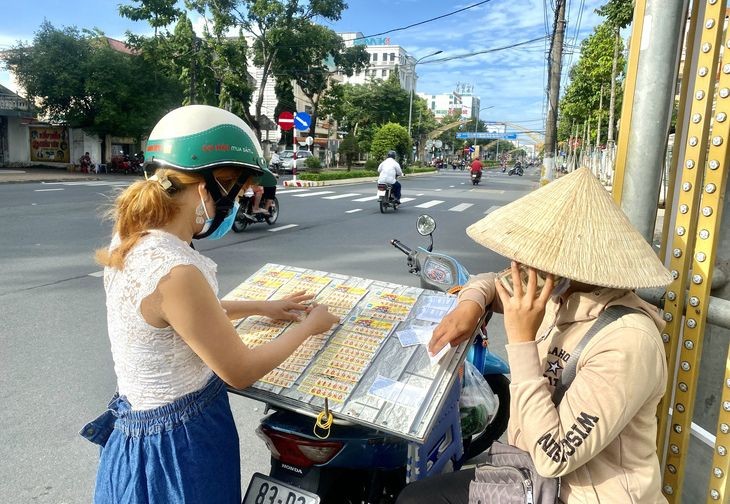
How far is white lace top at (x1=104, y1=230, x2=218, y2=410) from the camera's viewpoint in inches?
49.8

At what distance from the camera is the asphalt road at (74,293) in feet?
8.63

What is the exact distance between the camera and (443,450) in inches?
72.2

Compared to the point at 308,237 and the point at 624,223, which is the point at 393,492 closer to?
the point at 624,223

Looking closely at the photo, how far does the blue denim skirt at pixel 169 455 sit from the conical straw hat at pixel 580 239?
34.2 inches

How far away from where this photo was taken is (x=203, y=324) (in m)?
1.24

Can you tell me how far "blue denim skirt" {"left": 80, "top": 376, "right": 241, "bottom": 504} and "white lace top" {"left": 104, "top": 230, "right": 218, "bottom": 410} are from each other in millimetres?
39

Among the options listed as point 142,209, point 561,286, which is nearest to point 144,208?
point 142,209

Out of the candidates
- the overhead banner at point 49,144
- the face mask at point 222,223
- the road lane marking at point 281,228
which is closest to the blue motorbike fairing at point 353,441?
the face mask at point 222,223

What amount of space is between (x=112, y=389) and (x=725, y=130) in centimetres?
336

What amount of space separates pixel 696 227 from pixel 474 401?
1043mm

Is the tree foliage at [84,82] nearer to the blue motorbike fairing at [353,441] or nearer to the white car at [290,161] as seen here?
the white car at [290,161]

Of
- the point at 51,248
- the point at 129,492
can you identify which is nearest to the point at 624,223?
the point at 129,492

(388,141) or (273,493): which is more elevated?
(388,141)

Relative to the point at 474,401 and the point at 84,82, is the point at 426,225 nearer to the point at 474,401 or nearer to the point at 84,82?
the point at 474,401
